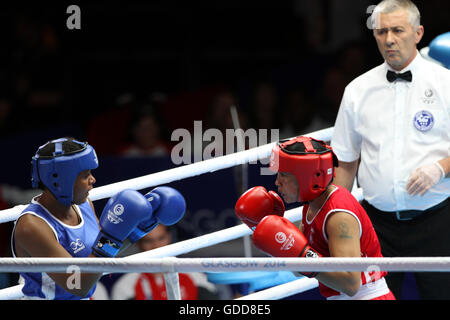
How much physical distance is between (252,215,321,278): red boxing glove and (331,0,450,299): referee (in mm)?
683

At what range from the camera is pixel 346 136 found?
9.97 ft

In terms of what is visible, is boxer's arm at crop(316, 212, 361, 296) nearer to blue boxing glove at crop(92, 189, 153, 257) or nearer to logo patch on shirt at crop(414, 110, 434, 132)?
blue boxing glove at crop(92, 189, 153, 257)

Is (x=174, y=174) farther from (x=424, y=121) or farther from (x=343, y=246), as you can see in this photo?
(x=424, y=121)

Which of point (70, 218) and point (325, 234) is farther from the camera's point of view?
point (70, 218)

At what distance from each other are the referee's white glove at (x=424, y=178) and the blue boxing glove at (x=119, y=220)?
93cm

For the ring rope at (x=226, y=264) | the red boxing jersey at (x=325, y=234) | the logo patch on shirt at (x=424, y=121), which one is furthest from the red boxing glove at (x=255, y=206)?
the logo patch on shirt at (x=424, y=121)

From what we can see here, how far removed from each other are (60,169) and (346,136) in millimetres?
1135

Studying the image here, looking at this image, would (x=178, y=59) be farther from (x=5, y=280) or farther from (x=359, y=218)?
(x=359, y=218)

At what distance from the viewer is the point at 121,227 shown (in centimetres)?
245

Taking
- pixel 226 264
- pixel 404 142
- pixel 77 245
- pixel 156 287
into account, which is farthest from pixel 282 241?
pixel 156 287

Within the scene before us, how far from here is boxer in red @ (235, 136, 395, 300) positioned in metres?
2.29

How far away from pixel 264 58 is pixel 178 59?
0.76m

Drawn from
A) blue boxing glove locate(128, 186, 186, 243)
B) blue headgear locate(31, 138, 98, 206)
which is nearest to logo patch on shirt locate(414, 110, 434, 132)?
blue boxing glove locate(128, 186, 186, 243)
